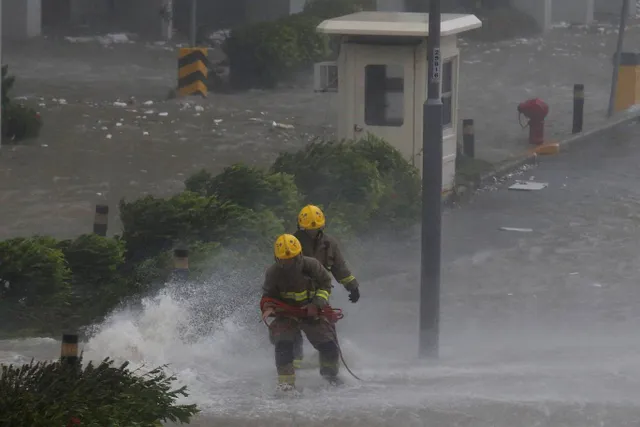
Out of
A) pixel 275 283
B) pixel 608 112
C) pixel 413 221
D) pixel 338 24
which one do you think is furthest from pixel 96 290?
pixel 608 112

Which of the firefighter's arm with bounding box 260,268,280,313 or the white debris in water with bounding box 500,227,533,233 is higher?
the firefighter's arm with bounding box 260,268,280,313

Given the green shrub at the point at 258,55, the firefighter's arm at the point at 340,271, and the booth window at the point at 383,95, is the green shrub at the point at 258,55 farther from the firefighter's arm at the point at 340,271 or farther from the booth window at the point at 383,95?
the firefighter's arm at the point at 340,271

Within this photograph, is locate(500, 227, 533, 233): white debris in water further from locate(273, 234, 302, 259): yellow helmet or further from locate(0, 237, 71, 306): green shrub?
locate(273, 234, 302, 259): yellow helmet

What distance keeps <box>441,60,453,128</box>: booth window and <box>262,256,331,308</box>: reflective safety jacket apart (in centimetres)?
824

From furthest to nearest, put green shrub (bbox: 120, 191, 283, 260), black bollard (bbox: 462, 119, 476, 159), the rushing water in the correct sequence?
black bollard (bbox: 462, 119, 476, 159)
green shrub (bbox: 120, 191, 283, 260)
the rushing water

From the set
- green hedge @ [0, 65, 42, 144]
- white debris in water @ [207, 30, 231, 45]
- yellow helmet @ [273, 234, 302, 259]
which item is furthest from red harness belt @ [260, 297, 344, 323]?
white debris in water @ [207, 30, 231, 45]

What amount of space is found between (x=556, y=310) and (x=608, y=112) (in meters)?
13.5

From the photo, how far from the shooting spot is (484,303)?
1553 cm

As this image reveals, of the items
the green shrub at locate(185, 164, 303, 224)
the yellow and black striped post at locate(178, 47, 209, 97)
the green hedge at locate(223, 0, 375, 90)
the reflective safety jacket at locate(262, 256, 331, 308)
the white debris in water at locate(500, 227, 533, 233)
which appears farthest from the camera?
the green hedge at locate(223, 0, 375, 90)

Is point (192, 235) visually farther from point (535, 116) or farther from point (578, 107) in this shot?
point (578, 107)

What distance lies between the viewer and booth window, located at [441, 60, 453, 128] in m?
19.6

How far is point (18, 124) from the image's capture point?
912 inches

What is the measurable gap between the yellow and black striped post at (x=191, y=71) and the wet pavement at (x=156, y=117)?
1.55ft

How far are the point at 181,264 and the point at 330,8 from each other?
2204cm
